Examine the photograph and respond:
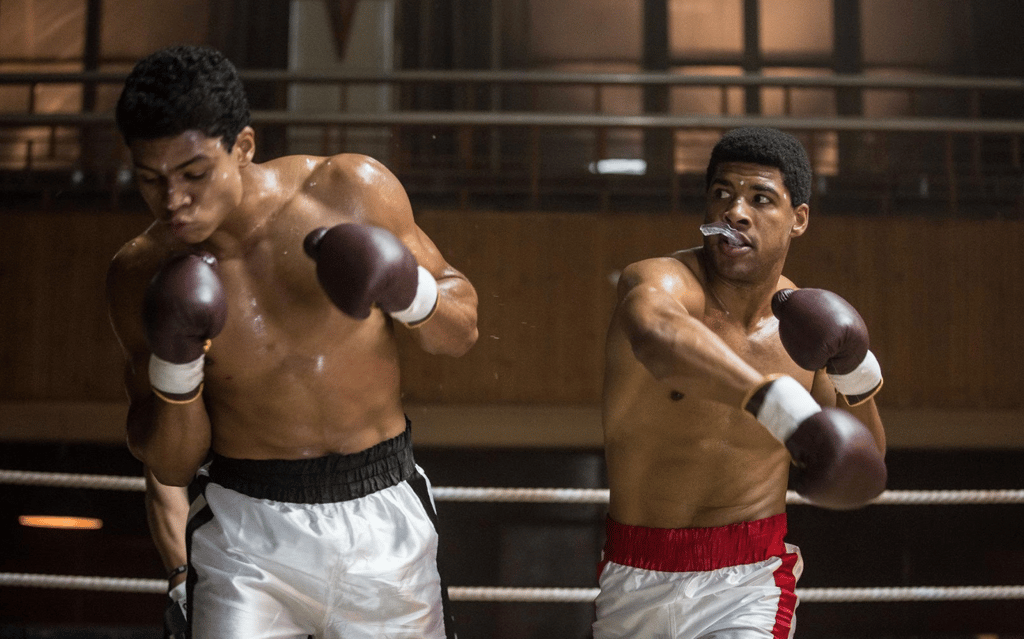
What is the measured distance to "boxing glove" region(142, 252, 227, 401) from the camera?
Answer: 141cm

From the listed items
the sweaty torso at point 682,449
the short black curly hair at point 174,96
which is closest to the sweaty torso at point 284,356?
the short black curly hair at point 174,96

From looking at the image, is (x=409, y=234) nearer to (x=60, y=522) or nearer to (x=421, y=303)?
(x=421, y=303)

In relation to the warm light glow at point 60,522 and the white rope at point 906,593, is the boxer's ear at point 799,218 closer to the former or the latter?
the white rope at point 906,593

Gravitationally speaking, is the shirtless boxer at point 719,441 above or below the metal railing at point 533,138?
below

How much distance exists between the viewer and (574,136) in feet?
25.1

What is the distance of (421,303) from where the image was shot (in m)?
1.53

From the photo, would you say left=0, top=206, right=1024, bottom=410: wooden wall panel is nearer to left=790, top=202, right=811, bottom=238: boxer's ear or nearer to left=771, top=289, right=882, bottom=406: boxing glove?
left=790, top=202, right=811, bottom=238: boxer's ear

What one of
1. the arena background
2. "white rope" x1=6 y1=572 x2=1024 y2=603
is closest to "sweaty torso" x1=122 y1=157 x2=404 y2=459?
"white rope" x1=6 y1=572 x2=1024 y2=603

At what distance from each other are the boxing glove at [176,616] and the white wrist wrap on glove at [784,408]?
1207mm

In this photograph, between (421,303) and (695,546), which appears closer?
(421,303)

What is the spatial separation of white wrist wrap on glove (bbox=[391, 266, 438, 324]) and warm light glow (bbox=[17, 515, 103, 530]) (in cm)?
473

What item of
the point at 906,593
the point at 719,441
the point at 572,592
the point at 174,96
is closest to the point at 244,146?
the point at 174,96

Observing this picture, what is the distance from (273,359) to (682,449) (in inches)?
31.0

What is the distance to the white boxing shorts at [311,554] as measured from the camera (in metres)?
1.52
